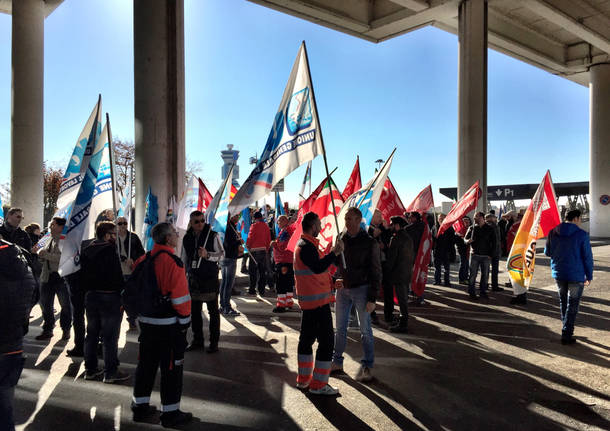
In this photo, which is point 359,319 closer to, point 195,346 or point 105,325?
point 195,346

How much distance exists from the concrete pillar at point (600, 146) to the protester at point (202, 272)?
32.8m

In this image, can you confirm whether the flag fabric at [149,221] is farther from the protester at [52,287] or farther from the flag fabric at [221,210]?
the flag fabric at [221,210]

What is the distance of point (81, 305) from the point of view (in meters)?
6.07

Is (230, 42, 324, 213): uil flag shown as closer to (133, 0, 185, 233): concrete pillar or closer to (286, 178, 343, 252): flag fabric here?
(286, 178, 343, 252): flag fabric

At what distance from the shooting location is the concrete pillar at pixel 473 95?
19.9 metres

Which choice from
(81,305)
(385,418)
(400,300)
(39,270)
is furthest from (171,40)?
(385,418)

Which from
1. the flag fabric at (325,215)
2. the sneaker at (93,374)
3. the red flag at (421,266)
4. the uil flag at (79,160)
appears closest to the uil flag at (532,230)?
the red flag at (421,266)

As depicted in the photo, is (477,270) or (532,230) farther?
(477,270)

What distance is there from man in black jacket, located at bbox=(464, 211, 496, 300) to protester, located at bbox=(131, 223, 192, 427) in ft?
24.5

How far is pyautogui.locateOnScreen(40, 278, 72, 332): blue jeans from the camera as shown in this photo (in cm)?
688

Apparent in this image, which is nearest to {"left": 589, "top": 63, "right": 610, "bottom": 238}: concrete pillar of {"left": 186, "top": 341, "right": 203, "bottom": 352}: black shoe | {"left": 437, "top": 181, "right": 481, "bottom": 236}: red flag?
{"left": 437, "top": 181, "right": 481, "bottom": 236}: red flag

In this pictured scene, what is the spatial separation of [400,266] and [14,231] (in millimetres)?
6739

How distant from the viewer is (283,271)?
8281 mm

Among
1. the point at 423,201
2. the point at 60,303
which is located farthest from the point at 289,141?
the point at 423,201
